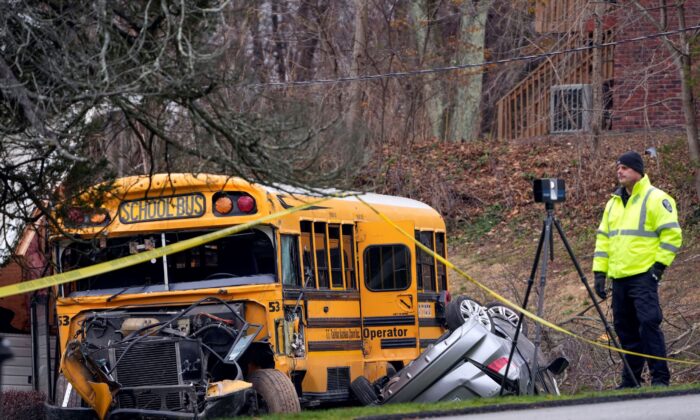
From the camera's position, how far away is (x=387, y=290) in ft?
45.5

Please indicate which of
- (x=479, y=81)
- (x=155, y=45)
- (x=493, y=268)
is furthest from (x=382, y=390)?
(x=479, y=81)

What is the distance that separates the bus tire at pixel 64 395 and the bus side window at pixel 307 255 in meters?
2.64

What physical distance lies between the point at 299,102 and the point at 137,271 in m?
3.02

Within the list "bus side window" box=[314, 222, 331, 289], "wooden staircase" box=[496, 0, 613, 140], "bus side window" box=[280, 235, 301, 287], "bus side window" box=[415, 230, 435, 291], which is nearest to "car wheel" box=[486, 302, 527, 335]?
"bus side window" box=[415, 230, 435, 291]

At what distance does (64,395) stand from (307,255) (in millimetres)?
2938

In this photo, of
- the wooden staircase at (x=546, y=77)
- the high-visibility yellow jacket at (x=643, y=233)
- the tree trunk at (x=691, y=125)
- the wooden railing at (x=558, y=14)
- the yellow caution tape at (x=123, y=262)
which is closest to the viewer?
the yellow caution tape at (x=123, y=262)

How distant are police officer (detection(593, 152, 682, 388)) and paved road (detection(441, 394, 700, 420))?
1764 mm

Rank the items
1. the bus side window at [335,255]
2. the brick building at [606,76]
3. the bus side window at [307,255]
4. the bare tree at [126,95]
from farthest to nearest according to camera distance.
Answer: the brick building at [606,76] → the bus side window at [335,255] → the bus side window at [307,255] → the bare tree at [126,95]

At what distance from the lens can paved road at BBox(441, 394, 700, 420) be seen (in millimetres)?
8703

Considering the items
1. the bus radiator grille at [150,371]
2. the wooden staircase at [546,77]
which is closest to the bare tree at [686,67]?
the wooden staircase at [546,77]

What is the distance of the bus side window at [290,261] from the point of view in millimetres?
12031

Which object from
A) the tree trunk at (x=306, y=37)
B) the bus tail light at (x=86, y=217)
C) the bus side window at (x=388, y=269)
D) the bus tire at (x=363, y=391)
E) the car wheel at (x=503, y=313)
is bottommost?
the bus tire at (x=363, y=391)

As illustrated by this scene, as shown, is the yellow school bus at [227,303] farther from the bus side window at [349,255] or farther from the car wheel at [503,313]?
the car wheel at [503,313]

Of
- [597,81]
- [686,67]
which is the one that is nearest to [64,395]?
[686,67]
